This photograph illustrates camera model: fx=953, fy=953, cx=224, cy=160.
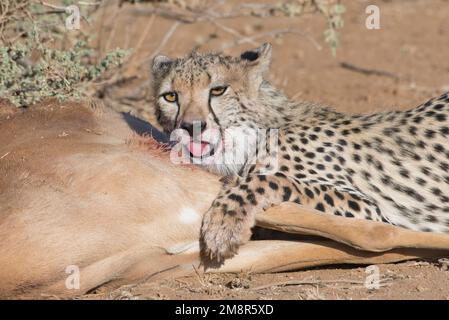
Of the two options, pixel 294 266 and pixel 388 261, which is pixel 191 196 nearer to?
pixel 294 266

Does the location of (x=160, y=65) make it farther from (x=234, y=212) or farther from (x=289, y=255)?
(x=289, y=255)

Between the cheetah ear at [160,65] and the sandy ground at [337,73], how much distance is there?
135 cm

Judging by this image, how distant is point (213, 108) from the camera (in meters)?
4.66

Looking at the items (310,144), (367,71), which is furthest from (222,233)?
(367,71)

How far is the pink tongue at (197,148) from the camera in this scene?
4527 mm

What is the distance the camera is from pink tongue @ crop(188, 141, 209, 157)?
453 cm

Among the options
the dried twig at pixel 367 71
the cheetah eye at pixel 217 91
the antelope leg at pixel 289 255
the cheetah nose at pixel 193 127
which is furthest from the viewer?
the dried twig at pixel 367 71

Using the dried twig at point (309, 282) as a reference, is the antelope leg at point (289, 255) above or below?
above

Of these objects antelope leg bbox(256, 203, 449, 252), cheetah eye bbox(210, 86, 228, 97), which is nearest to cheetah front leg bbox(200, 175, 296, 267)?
antelope leg bbox(256, 203, 449, 252)

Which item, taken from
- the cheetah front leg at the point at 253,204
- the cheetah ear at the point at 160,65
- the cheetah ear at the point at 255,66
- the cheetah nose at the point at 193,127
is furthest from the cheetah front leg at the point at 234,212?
the cheetah ear at the point at 160,65

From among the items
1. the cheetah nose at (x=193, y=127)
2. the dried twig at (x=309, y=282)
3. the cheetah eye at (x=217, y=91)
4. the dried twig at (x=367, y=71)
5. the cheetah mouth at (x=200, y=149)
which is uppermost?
the cheetah eye at (x=217, y=91)

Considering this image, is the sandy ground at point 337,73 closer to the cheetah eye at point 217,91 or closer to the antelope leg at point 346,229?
the antelope leg at point 346,229

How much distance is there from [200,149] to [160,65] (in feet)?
2.44

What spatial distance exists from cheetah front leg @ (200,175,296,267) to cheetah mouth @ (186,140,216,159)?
28 cm
